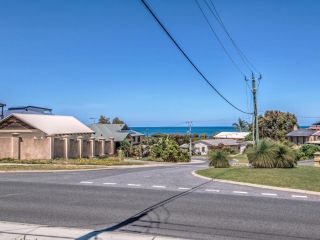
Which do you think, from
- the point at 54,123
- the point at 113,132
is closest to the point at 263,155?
the point at 54,123

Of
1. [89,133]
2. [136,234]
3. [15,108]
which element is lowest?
[136,234]

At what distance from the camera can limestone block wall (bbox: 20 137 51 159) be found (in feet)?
116

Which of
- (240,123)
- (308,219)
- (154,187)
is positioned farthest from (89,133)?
(240,123)

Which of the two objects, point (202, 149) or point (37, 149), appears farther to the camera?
point (202, 149)

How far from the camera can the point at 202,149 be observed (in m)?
103

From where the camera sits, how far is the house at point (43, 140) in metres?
35.8

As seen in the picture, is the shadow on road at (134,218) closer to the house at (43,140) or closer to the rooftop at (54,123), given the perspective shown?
the house at (43,140)

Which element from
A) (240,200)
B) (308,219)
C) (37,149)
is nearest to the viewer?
(308,219)

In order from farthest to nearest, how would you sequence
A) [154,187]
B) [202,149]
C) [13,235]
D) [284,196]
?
[202,149]
[154,187]
[284,196]
[13,235]

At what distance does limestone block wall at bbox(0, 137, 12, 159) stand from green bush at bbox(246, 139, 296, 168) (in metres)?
22.2

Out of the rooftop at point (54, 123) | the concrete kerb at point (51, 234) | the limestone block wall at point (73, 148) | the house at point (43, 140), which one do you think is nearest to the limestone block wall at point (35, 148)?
the house at point (43, 140)

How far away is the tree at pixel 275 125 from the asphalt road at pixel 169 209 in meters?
92.1

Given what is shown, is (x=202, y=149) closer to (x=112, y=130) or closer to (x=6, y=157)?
(x=112, y=130)

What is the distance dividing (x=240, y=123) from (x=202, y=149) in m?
52.9
